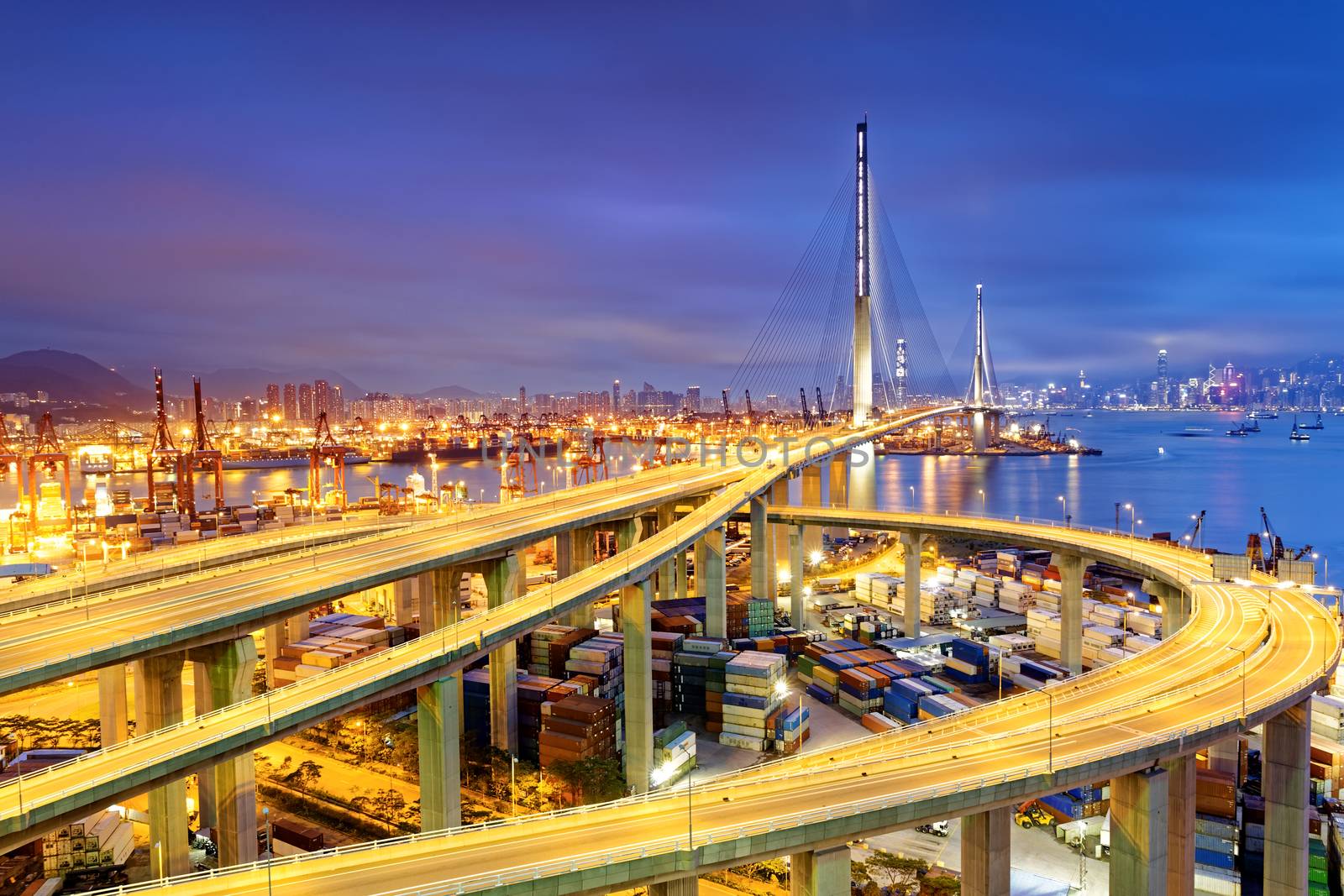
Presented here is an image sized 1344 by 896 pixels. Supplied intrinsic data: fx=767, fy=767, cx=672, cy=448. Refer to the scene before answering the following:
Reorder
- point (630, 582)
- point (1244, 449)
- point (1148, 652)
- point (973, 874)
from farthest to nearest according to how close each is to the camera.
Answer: point (1244, 449), point (630, 582), point (1148, 652), point (973, 874)

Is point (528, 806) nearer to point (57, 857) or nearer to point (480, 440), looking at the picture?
point (57, 857)

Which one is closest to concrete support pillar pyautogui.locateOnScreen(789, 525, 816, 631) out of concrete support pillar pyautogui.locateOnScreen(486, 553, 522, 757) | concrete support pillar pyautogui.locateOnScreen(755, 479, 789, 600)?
concrete support pillar pyautogui.locateOnScreen(755, 479, 789, 600)

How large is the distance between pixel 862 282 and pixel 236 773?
61.2m

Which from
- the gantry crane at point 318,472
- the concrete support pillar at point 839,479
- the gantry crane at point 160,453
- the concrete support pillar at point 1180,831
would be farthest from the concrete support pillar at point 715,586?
the gantry crane at point 160,453

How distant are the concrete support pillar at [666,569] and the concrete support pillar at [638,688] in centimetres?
1670

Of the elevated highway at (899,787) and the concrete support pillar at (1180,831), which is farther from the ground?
the elevated highway at (899,787)

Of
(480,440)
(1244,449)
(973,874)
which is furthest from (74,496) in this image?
(1244,449)

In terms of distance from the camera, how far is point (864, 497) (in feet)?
277

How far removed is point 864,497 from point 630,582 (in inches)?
2597

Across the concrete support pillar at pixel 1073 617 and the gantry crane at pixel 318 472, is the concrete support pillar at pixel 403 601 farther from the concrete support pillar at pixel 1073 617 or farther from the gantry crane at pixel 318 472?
the concrete support pillar at pixel 1073 617

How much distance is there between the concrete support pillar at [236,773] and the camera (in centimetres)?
1683

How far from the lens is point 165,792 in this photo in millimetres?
17000

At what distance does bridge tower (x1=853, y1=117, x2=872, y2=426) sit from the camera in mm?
66500

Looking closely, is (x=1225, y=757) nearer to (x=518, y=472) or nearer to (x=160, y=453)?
(x=160, y=453)
